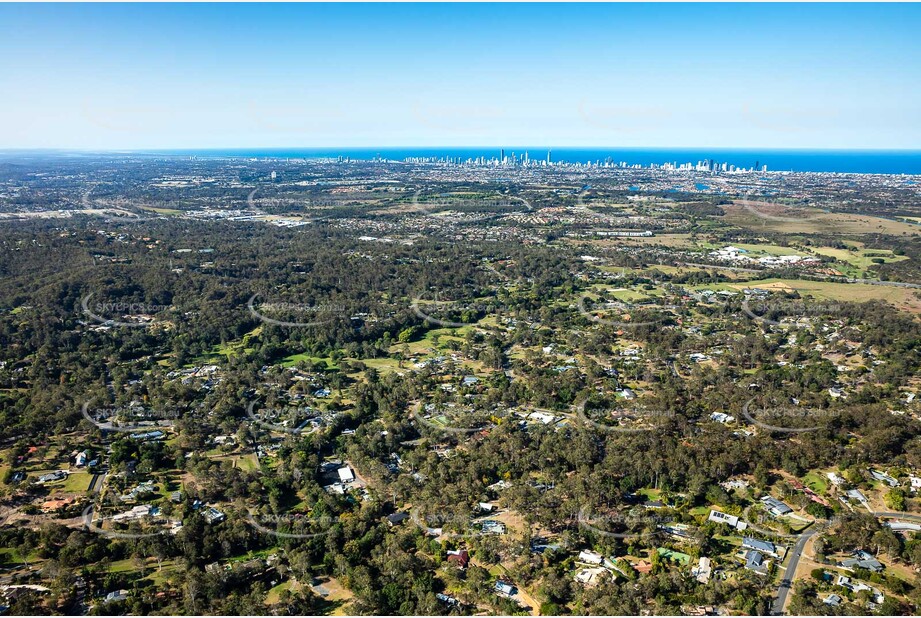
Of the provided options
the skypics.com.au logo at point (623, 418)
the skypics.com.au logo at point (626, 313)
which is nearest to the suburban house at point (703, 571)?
the skypics.com.au logo at point (623, 418)

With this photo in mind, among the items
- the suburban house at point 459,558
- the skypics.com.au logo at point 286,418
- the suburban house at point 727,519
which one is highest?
the suburban house at point 727,519

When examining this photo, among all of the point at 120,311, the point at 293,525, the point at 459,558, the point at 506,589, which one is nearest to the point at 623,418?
the point at 459,558

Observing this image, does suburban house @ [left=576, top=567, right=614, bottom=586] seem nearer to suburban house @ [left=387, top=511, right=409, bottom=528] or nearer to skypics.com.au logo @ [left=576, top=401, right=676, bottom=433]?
suburban house @ [left=387, top=511, right=409, bottom=528]

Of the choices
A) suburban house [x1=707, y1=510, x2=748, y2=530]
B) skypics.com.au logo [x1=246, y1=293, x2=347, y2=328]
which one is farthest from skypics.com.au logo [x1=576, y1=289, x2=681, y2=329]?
suburban house [x1=707, y1=510, x2=748, y2=530]

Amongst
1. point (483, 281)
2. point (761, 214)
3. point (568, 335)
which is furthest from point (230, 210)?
point (761, 214)

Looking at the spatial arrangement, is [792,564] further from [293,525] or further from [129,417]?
[129,417]

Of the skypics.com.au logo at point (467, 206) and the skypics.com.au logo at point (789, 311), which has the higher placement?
the skypics.com.au logo at point (467, 206)

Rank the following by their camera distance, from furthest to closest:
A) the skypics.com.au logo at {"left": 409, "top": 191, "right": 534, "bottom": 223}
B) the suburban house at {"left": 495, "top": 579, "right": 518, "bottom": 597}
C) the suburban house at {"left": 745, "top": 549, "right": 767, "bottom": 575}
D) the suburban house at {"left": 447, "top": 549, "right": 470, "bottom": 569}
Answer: the skypics.com.au logo at {"left": 409, "top": 191, "right": 534, "bottom": 223}, the suburban house at {"left": 447, "top": 549, "right": 470, "bottom": 569}, the suburban house at {"left": 745, "top": 549, "right": 767, "bottom": 575}, the suburban house at {"left": 495, "top": 579, "right": 518, "bottom": 597}

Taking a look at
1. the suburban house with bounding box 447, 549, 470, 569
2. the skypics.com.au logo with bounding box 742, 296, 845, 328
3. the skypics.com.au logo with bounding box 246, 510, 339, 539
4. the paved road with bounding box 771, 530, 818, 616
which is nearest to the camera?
the paved road with bounding box 771, 530, 818, 616

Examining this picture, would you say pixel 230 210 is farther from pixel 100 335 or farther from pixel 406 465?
pixel 406 465

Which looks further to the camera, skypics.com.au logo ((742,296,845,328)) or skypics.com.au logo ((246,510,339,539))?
skypics.com.au logo ((742,296,845,328))

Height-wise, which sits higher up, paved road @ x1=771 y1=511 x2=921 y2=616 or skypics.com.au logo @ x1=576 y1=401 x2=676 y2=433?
skypics.com.au logo @ x1=576 y1=401 x2=676 y2=433

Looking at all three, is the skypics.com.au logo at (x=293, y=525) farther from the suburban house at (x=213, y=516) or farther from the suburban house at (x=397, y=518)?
the suburban house at (x=397, y=518)
